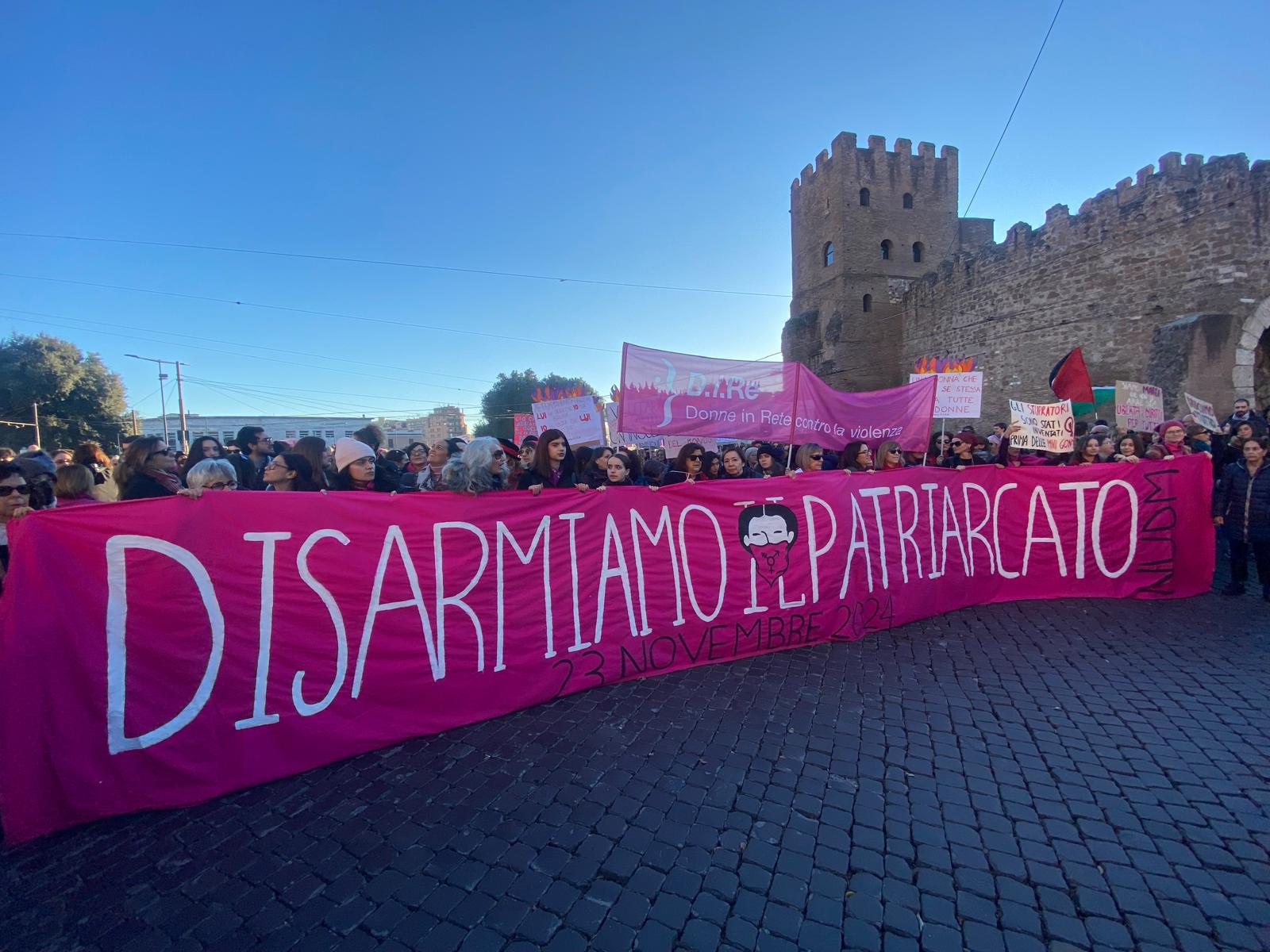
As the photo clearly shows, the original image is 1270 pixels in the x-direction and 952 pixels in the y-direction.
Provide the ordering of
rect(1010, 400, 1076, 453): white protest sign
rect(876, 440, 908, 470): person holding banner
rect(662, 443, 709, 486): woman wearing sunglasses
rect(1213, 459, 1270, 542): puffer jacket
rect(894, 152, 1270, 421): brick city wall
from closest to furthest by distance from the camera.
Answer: rect(662, 443, 709, 486): woman wearing sunglasses, rect(1213, 459, 1270, 542): puffer jacket, rect(876, 440, 908, 470): person holding banner, rect(1010, 400, 1076, 453): white protest sign, rect(894, 152, 1270, 421): brick city wall

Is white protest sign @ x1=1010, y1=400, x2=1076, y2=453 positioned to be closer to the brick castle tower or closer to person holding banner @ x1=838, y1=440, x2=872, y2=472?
person holding banner @ x1=838, y1=440, x2=872, y2=472

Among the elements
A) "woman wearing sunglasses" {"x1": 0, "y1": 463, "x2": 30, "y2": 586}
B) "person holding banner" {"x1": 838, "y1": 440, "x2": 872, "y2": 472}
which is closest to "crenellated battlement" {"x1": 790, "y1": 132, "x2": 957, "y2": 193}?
"person holding banner" {"x1": 838, "y1": 440, "x2": 872, "y2": 472}

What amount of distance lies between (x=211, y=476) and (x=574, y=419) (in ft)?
16.1

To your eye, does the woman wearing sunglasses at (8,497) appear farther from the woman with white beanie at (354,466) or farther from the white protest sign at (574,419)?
the white protest sign at (574,419)

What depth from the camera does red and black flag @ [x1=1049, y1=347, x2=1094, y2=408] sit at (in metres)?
6.59

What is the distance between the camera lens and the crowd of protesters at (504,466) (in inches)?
135

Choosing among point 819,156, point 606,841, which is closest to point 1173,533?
point 606,841

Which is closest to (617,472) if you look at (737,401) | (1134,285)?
(737,401)

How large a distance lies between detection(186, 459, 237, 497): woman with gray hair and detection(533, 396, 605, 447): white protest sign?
378 cm

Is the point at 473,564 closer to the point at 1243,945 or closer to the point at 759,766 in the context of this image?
the point at 759,766

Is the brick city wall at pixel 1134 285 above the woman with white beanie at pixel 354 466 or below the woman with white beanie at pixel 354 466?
above

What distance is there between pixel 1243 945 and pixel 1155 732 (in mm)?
Result: 1621

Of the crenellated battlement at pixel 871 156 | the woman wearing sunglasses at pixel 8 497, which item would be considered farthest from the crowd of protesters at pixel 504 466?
the crenellated battlement at pixel 871 156

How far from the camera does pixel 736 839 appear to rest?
94.7 inches
